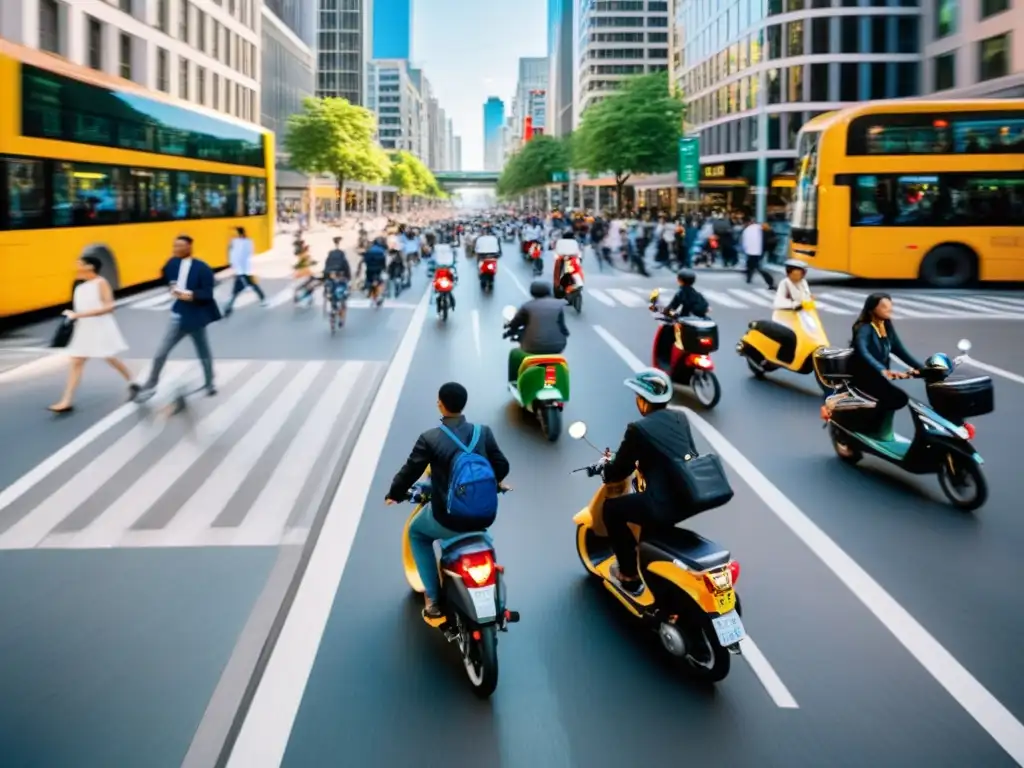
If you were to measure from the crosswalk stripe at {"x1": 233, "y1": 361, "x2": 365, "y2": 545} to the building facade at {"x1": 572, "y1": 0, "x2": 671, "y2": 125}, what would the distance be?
461ft

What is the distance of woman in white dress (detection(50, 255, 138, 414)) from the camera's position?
11422mm

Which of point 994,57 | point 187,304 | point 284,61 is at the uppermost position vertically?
point 284,61

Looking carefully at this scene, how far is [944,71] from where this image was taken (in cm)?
5019

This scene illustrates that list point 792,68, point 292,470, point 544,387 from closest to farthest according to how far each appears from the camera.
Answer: point 292,470, point 544,387, point 792,68

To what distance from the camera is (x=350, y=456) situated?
9.52 meters

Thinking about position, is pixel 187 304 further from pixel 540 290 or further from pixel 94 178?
pixel 94 178

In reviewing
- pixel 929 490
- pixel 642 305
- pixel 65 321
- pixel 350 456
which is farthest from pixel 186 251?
pixel 642 305

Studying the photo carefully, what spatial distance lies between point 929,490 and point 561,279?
15.1m

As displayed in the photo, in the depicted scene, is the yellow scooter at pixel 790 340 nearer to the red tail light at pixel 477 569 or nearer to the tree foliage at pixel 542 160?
the red tail light at pixel 477 569

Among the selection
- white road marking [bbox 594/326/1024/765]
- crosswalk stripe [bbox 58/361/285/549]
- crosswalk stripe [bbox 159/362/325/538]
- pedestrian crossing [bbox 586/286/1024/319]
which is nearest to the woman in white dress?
crosswalk stripe [bbox 58/361/285/549]

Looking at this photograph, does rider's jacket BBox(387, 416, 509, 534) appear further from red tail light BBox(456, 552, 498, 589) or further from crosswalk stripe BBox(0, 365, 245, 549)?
crosswalk stripe BBox(0, 365, 245, 549)

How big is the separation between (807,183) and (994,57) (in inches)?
832

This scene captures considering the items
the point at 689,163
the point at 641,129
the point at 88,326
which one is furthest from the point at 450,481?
the point at 641,129

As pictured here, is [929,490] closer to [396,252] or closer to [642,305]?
[642,305]
